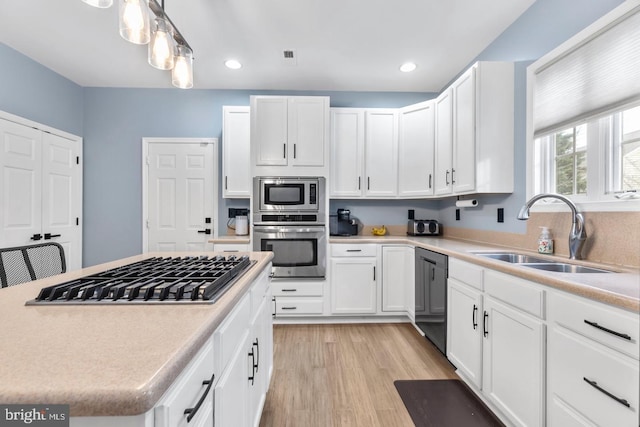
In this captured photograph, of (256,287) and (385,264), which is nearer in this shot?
(256,287)

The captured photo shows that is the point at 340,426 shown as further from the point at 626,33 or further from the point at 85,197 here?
the point at 85,197

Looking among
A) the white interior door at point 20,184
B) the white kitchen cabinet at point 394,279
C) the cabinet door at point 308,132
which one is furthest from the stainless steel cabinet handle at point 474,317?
the white interior door at point 20,184

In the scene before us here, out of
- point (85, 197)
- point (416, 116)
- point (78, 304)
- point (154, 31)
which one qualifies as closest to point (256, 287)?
point (78, 304)

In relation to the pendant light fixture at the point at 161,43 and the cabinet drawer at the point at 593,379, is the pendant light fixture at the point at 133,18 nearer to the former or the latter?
the pendant light fixture at the point at 161,43

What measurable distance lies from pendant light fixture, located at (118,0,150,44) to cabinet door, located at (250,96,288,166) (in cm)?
191

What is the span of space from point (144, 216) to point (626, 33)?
4436 mm

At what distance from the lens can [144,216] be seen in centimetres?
364

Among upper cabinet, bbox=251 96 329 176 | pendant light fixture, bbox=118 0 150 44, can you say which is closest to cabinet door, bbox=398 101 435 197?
upper cabinet, bbox=251 96 329 176

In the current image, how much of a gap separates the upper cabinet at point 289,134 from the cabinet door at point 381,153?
57 centimetres

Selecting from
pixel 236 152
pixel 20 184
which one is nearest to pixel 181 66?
pixel 236 152

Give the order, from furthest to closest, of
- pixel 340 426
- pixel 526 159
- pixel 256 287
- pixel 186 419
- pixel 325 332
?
pixel 325 332
pixel 526 159
pixel 340 426
pixel 256 287
pixel 186 419

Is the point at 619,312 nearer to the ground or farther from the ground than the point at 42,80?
nearer to the ground

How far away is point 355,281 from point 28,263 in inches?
99.9

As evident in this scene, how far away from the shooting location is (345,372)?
219 cm
